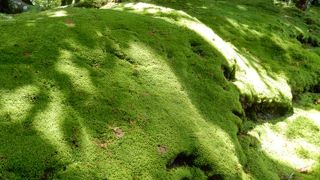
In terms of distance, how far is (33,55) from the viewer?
762cm

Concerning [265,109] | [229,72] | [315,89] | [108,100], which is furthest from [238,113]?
[315,89]

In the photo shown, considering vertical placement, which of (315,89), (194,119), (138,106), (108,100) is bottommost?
(315,89)

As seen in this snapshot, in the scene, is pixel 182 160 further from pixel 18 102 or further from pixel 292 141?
pixel 292 141

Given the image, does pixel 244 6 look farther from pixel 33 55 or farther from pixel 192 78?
pixel 33 55

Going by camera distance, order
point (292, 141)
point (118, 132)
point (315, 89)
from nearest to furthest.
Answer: point (118, 132) → point (292, 141) → point (315, 89)

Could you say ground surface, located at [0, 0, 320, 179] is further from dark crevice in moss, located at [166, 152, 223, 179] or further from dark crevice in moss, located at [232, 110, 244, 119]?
dark crevice in moss, located at [232, 110, 244, 119]

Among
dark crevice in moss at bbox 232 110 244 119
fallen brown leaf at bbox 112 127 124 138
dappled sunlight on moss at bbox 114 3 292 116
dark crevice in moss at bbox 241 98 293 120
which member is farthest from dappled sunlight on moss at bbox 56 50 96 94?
dark crevice in moss at bbox 241 98 293 120

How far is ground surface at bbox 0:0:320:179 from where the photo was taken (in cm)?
631

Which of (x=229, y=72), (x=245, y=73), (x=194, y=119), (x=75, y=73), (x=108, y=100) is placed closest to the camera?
(x=108, y=100)

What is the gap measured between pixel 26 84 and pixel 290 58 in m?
11.8

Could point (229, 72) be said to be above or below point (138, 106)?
below

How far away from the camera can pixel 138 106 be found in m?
7.61

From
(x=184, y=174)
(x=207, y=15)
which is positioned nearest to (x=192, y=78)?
(x=184, y=174)

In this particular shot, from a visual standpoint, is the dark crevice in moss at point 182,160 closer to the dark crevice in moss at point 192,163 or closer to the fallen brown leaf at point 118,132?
the dark crevice in moss at point 192,163
